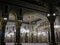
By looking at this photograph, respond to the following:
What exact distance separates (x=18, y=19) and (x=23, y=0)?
2848 mm

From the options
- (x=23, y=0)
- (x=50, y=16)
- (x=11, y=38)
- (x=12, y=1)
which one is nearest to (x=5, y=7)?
(x=12, y=1)

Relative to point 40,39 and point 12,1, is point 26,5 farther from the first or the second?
point 40,39

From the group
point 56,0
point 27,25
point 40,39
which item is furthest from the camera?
point 27,25

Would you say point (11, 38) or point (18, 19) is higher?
point (18, 19)

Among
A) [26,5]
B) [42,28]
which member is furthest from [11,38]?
[26,5]

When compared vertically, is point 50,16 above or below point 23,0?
below

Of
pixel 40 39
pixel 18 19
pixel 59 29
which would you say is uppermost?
pixel 18 19

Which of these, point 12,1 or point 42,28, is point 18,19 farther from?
point 42,28

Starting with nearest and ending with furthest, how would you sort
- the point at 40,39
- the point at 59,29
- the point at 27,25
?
the point at 59,29
the point at 40,39
the point at 27,25

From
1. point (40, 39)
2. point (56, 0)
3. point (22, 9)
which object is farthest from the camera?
point (40, 39)

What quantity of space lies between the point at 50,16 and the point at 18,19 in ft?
13.1

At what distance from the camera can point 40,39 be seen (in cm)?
1950

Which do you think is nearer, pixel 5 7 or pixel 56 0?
pixel 56 0

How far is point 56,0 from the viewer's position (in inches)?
452
